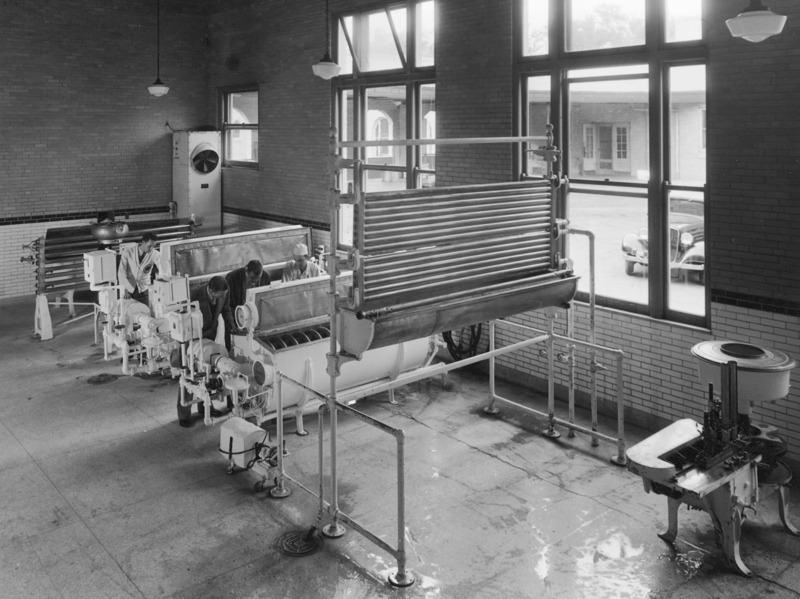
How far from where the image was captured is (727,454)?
5.05 m

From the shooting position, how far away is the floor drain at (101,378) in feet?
28.8

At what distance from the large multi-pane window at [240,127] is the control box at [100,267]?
16.1 ft

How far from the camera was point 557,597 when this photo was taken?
4641 mm

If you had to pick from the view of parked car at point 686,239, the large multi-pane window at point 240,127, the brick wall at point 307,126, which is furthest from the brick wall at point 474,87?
the large multi-pane window at point 240,127

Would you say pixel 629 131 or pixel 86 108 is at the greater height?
pixel 86 108

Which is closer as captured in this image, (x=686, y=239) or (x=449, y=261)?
(x=449, y=261)

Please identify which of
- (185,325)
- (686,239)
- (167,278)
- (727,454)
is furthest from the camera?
(167,278)

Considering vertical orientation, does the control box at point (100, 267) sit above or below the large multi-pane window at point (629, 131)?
below

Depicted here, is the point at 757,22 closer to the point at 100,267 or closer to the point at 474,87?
the point at 474,87

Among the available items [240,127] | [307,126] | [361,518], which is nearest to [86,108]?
[240,127]

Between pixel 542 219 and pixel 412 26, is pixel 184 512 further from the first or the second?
pixel 412 26

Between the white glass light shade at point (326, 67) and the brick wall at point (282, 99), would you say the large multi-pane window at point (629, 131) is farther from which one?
the brick wall at point (282, 99)

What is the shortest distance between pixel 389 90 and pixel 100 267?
4467 mm

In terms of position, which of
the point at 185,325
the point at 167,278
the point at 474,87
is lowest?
the point at 185,325
